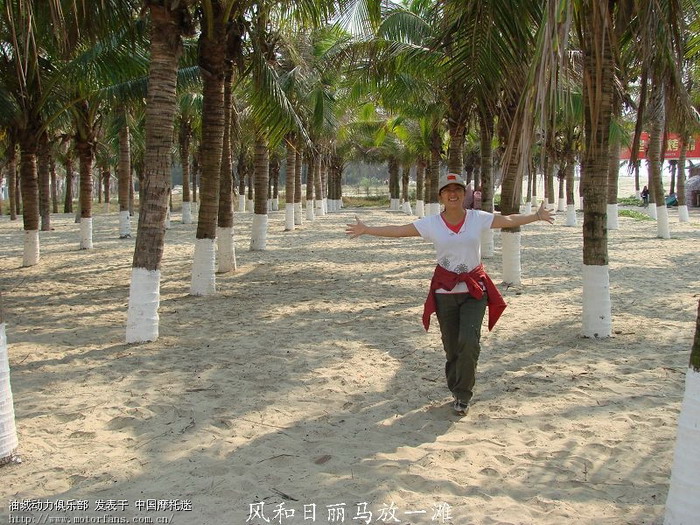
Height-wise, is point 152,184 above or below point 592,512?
above

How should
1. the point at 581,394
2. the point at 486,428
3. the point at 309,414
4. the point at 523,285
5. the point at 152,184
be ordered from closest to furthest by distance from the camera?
the point at 486,428 < the point at 309,414 < the point at 581,394 < the point at 152,184 < the point at 523,285

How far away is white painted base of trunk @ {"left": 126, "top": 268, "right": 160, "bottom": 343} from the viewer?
6.31 metres

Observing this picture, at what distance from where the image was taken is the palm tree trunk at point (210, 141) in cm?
854

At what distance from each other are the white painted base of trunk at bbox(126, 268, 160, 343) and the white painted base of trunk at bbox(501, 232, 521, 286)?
5652 millimetres

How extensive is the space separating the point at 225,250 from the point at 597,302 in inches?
273

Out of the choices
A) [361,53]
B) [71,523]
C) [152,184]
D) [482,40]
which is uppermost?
[361,53]

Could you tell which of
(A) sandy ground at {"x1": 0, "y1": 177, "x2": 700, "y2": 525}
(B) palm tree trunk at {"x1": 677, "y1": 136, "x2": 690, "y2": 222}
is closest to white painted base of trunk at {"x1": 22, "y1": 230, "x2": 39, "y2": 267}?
(A) sandy ground at {"x1": 0, "y1": 177, "x2": 700, "y2": 525}

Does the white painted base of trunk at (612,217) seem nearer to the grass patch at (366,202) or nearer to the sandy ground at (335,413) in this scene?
the sandy ground at (335,413)

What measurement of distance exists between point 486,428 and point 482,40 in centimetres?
438

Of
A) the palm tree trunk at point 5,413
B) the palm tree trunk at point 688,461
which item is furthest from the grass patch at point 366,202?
the palm tree trunk at point 688,461

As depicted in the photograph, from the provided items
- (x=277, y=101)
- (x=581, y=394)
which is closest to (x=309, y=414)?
(x=581, y=394)

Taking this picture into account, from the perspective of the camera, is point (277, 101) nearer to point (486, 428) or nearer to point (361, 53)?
point (361, 53)

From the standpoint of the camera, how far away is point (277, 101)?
10383 millimetres

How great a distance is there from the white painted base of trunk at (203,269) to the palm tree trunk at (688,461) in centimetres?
721
